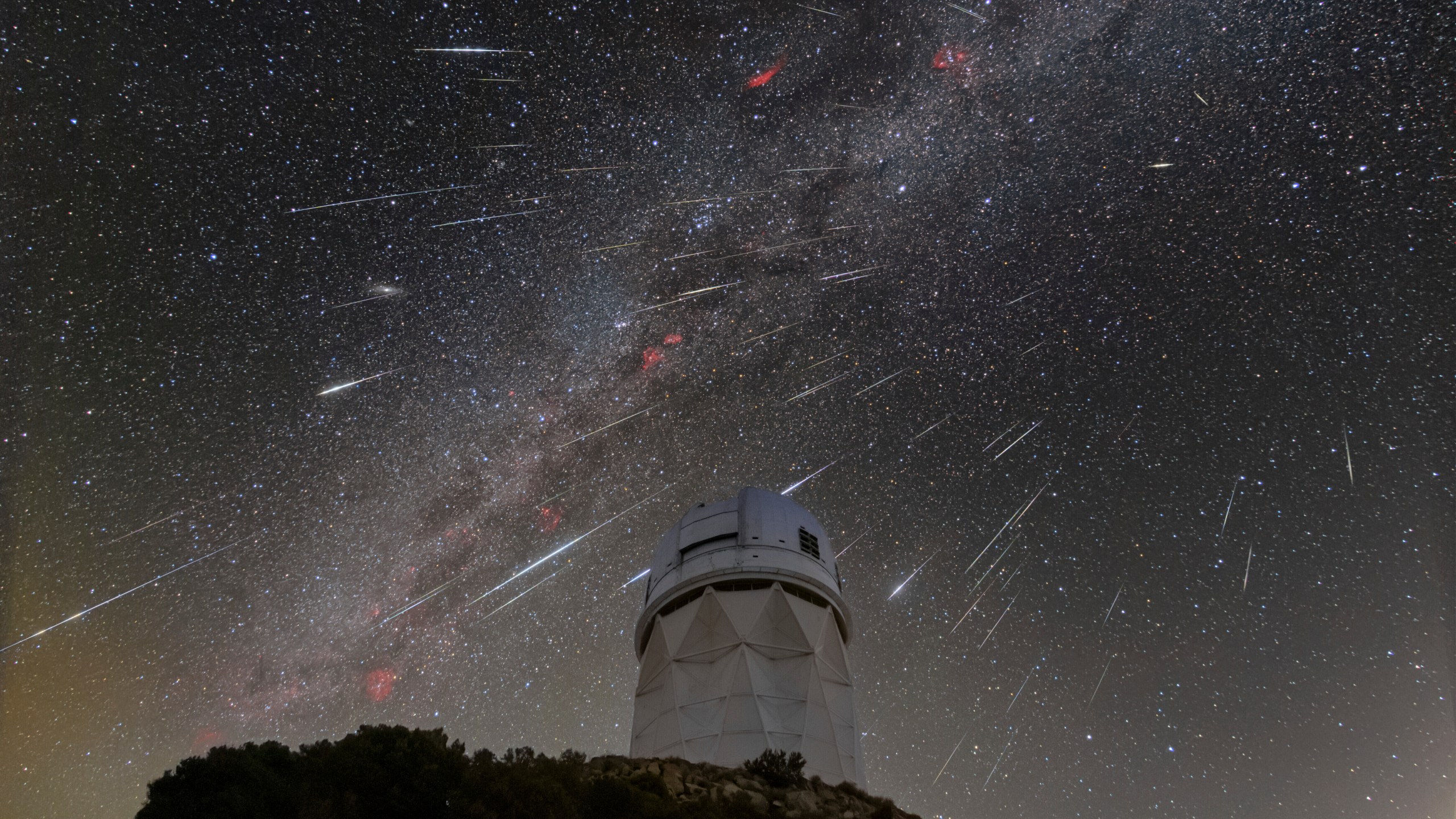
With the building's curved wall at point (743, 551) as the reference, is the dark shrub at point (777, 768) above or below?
below

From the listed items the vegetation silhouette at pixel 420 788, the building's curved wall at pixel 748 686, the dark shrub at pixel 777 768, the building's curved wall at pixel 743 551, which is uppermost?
the building's curved wall at pixel 743 551

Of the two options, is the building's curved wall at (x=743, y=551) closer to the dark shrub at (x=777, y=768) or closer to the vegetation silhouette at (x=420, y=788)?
the dark shrub at (x=777, y=768)

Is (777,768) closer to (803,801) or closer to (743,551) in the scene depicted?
(803,801)

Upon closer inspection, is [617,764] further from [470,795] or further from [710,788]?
[470,795]

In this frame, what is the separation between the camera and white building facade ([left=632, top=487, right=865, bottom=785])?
15664 mm

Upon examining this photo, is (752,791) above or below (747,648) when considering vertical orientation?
below

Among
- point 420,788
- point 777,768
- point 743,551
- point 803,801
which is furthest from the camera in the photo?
point 743,551

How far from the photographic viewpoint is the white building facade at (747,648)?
1566 cm

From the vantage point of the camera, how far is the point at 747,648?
16.6 metres

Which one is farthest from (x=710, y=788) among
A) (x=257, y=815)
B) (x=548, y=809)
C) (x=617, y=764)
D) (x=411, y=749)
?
(x=257, y=815)

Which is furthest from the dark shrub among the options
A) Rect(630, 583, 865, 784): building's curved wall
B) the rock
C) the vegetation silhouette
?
Rect(630, 583, 865, 784): building's curved wall

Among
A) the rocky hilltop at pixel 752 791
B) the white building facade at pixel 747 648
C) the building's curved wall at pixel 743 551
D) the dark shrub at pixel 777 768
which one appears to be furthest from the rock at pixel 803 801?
the building's curved wall at pixel 743 551

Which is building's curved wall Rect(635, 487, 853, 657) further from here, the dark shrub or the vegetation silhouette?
the vegetation silhouette

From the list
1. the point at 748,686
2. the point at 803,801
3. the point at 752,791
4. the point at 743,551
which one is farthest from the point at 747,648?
the point at 803,801
